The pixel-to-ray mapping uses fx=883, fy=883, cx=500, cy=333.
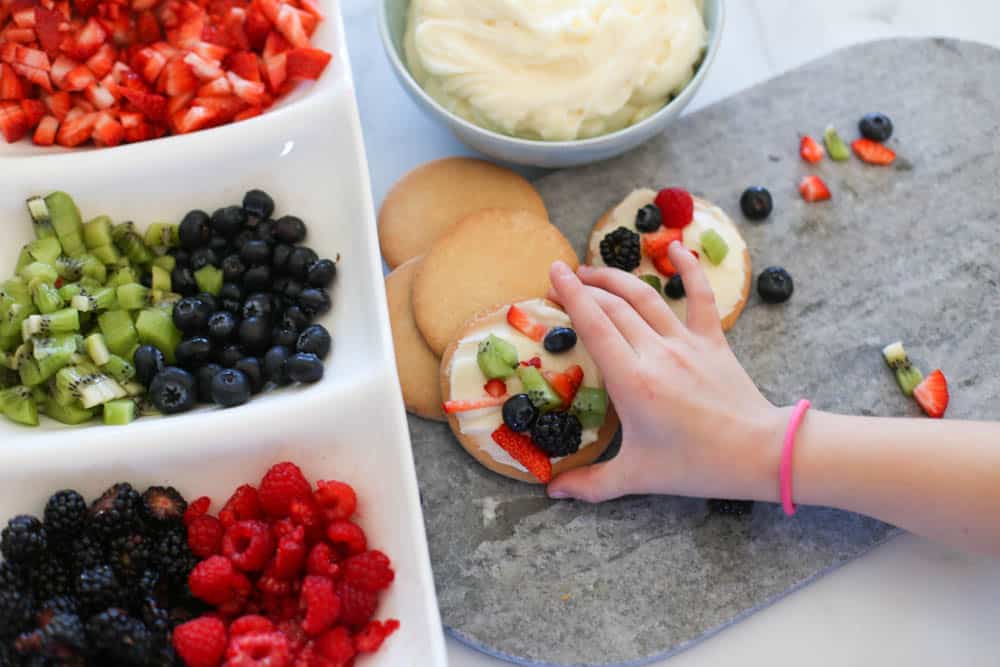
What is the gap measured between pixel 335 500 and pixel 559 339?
1.78 feet

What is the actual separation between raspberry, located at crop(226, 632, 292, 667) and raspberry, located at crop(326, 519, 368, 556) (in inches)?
7.3

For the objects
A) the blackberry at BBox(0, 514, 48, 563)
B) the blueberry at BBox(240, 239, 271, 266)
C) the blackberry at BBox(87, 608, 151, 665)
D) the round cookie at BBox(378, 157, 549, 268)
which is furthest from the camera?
the round cookie at BBox(378, 157, 549, 268)

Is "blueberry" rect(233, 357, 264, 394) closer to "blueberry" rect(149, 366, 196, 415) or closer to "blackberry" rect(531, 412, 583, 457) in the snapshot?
"blueberry" rect(149, 366, 196, 415)

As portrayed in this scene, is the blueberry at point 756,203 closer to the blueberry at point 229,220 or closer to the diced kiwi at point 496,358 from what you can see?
the diced kiwi at point 496,358

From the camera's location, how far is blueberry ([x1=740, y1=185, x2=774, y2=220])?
6.72ft

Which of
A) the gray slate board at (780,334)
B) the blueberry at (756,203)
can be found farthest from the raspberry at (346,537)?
the blueberry at (756,203)

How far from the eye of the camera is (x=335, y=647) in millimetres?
1447

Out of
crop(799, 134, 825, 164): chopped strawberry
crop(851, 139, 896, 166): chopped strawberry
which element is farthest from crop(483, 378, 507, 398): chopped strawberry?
crop(851, 139, 896, 166): chopped strawberry

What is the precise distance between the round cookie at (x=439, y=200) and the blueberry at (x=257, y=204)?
31 centimetres

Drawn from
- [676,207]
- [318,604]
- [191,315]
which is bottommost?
[318,604]

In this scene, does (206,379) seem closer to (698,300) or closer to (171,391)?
(171,391)

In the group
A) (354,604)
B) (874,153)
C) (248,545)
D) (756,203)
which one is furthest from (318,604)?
(874,153)

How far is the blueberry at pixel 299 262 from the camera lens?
178 centimetres

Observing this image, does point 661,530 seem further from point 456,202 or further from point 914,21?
point 914,21
